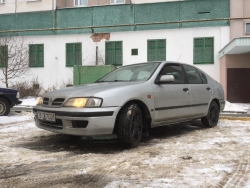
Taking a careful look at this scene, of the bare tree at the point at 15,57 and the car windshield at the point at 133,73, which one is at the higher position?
the bare tree at the point at 15,57

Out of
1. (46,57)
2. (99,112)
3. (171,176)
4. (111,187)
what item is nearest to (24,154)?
(99,112)

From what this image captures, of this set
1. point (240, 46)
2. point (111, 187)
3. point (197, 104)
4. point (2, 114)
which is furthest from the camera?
point (240, 46)

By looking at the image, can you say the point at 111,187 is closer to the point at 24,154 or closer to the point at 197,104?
the point at 24,154

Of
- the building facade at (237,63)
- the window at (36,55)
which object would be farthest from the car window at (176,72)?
the window at (36,55)

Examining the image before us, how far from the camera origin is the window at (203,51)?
51.9 feet

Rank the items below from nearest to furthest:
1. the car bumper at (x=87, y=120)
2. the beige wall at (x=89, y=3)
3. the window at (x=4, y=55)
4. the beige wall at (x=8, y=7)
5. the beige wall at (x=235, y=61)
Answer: the car bumper at (x=87, y=120)
the beige wall at (x=235, y=61)
the window at (x=4, y=55)
the beige wall at (x=89, y=3)
the beige wall at (x=8, y=7)

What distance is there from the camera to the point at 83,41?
59.3 ft

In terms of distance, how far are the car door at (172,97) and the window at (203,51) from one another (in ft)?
36.8

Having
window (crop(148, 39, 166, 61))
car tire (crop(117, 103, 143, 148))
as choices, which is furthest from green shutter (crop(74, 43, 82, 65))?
car tire (crop(117, 103, 143, 148))

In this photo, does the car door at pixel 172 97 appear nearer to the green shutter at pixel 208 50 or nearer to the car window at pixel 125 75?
the car window at pixel 125 75

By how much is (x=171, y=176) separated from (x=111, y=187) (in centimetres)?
71

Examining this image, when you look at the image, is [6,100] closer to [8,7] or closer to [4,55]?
[4,55]

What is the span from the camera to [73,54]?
18.3 meters

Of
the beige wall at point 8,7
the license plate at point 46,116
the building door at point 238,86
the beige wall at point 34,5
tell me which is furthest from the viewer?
the beige wall at point 8,7
